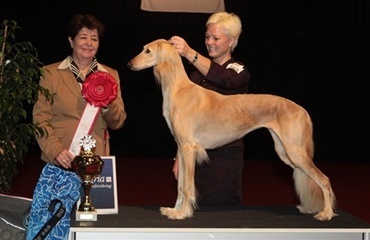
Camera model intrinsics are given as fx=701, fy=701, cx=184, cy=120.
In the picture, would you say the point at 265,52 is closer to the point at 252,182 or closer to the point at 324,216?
the point at 252,182

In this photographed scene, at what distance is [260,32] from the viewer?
9102 mm

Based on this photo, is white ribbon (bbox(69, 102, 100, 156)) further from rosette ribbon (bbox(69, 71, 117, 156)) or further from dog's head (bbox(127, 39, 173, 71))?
dog's head (bbox(127, 39, 173, 71))

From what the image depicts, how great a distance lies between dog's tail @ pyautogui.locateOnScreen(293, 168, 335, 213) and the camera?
111 inches

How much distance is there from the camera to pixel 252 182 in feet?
25.8

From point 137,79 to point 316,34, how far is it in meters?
2.43

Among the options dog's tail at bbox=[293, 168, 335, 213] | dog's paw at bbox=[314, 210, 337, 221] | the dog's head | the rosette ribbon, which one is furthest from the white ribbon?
dog's paw at bbox=[314, 210, 337, 221]

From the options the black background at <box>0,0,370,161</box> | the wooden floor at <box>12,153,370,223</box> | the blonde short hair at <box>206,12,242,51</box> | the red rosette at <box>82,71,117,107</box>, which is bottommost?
the wooden floor at <box>12,153,370,223</box>

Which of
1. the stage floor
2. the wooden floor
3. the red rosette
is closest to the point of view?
the stage floor

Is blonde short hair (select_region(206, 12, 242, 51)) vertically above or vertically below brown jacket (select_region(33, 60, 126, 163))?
above

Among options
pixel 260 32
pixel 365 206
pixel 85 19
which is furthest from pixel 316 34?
pixel 85 19

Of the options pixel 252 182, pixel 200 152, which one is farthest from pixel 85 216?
pixel 252 182

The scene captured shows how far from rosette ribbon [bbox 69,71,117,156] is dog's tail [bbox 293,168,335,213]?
853mm

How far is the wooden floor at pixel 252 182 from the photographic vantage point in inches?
260

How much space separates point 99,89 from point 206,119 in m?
0.53
